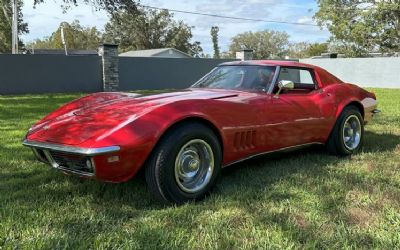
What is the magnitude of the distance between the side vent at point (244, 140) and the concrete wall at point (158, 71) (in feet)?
53.0

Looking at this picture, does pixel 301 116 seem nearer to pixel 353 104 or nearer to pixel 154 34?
pixel 353 104

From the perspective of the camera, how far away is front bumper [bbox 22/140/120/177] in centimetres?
327

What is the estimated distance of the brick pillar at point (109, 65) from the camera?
18672 millimetres

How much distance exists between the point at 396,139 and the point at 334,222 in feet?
13.1

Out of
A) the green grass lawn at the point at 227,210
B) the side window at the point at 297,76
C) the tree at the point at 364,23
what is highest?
the tree at the point at 364,23

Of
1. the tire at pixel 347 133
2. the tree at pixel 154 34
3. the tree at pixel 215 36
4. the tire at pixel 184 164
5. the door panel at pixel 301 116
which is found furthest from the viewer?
the tree at pixel 215 36

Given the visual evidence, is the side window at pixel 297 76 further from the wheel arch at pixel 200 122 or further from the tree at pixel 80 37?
the tree at pixel 80 37

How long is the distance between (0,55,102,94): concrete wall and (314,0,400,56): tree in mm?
19380

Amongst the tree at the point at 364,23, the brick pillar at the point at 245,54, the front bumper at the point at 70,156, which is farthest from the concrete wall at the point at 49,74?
the tree at the point at 364,23

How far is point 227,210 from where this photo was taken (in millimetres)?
3502

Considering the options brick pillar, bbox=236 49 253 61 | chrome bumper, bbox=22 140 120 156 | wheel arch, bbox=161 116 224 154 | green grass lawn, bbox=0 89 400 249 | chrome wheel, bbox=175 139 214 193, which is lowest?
green grass lawn, bbox=0 89 400 249

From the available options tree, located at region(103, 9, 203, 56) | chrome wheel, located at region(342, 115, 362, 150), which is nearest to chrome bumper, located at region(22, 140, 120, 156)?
chrome wheel, located at region(342, 115, 362, 150)

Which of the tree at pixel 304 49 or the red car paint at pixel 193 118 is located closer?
the red car paint at pixel 193 118

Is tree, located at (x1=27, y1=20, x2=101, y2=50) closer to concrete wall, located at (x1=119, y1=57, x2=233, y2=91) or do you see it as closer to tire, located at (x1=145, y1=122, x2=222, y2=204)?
concrete wall, located at (x1=119, y1=57, x2=233, y2=91)
